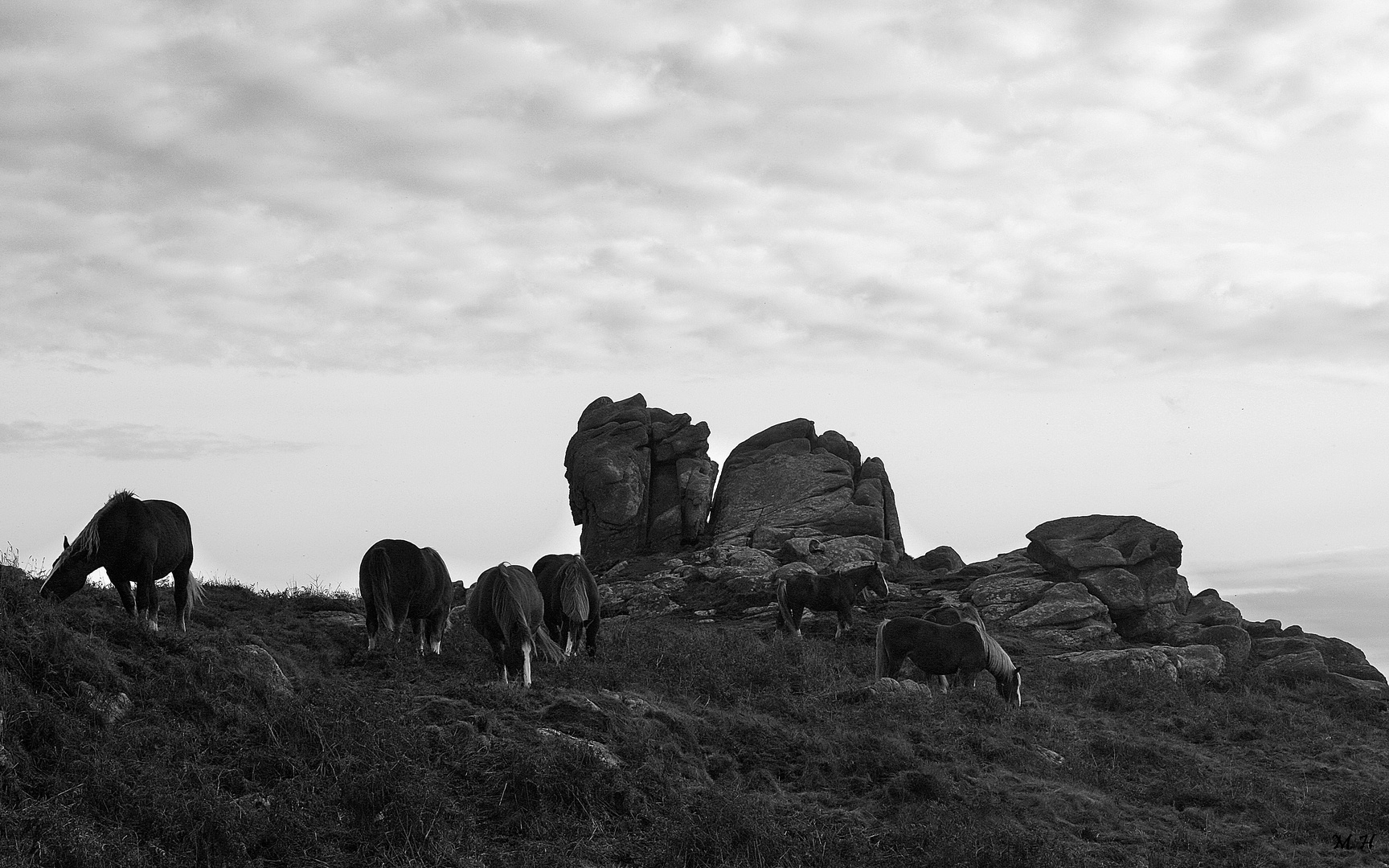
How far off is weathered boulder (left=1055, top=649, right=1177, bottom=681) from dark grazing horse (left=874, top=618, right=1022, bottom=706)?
6.51 meters

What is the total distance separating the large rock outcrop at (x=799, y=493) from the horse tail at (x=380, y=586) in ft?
92.3

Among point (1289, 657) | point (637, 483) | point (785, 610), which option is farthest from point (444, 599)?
point (637, 483)

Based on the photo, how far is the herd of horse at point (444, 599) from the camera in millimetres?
16984

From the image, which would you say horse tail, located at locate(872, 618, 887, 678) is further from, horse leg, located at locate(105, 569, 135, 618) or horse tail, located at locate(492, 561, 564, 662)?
horse leg, located at locate(105, 569, 135, 618)

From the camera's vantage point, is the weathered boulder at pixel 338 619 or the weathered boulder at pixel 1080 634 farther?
the weathered boulder at pixel 1080 634

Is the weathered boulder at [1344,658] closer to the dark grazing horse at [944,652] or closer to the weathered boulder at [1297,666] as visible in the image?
the weathered boulder at [1297,666]

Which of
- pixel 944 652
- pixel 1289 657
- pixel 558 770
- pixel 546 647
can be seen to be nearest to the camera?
pixel 558 770

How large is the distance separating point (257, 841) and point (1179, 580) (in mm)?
39552

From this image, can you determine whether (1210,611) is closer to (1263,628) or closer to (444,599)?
(1263,628)

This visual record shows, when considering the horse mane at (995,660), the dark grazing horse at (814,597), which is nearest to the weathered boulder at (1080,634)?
the dark grazing horse at (814,597)

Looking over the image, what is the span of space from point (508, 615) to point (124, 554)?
5752mm

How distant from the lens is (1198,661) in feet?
105

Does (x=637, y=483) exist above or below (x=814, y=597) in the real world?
above

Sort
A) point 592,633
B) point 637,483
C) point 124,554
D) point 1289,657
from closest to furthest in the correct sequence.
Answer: point 124,554 → point 592,633 → point 1289,657 → point 637,483
